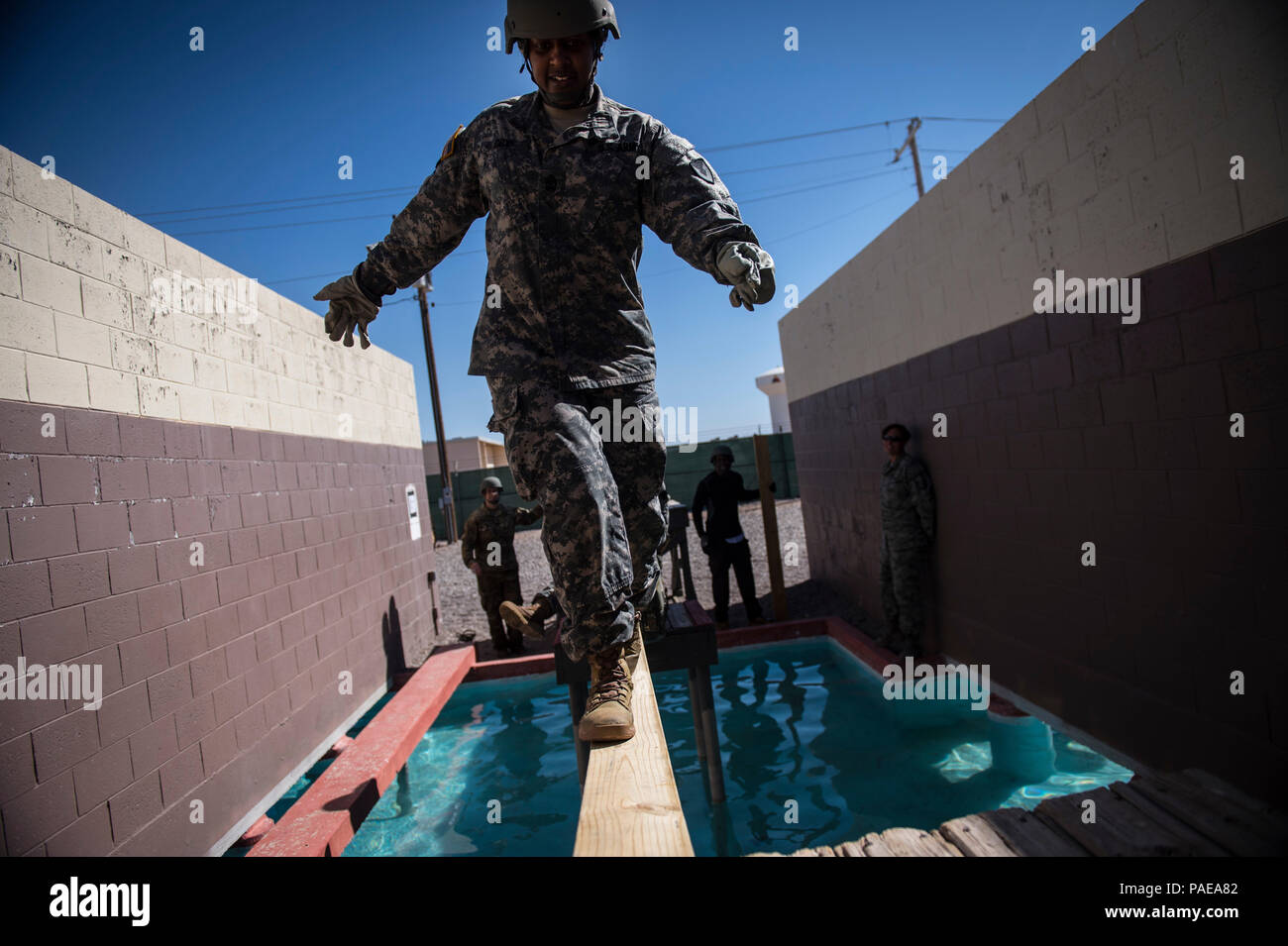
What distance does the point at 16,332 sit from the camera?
3.38m

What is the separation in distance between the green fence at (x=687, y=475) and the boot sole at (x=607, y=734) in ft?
59.1

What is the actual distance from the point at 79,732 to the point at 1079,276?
5.13m

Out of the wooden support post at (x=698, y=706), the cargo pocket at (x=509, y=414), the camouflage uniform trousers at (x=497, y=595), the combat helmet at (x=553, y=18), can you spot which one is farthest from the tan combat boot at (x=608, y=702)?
the camouflage uniform trousers at (x=497, y=595)

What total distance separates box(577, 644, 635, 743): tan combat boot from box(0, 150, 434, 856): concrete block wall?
95.8 inches

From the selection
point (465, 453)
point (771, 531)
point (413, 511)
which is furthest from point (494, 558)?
point (465, 453)

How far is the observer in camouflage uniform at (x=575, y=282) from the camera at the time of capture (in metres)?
2.15

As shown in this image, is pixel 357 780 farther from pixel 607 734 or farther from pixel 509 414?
pixel 509 414

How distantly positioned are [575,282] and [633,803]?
4.77 ft

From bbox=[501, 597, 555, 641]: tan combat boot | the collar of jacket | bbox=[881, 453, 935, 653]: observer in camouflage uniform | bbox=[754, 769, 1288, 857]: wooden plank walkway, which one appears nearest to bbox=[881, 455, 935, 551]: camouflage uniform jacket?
bbox=[881, 453, 935, 653]: observer in camouflage uniform

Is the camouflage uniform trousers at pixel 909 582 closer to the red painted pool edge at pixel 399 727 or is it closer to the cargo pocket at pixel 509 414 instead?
the red painted pool edge at pixel 399 727

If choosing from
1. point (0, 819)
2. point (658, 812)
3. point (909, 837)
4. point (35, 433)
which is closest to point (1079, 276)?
point (909, 837)

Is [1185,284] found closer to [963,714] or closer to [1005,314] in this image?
[1005,314]

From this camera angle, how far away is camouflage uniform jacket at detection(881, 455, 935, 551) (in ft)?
20.0

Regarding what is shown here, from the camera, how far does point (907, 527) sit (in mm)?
6273
